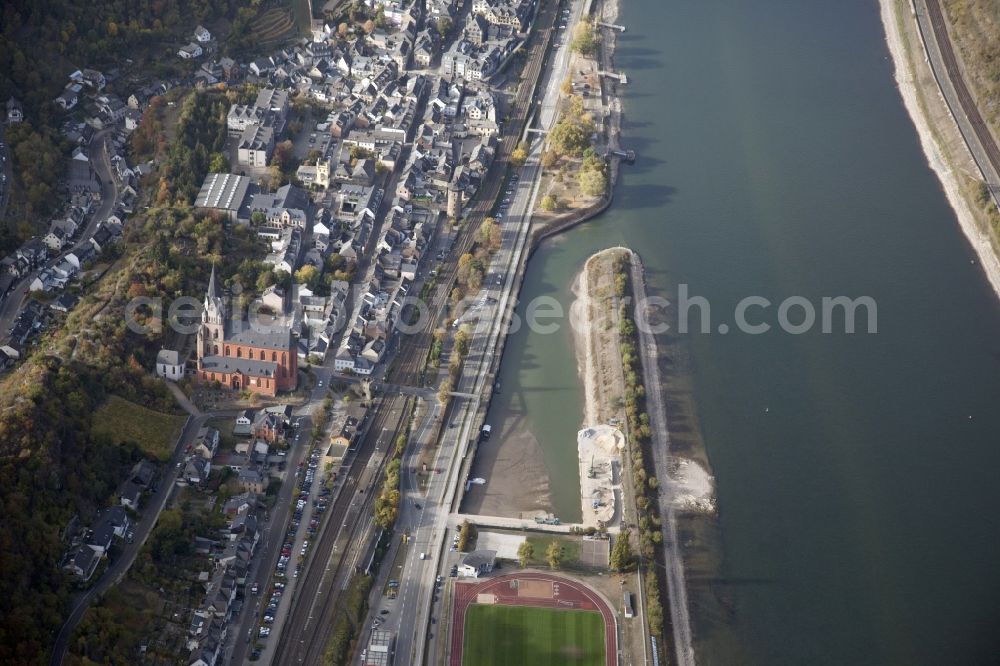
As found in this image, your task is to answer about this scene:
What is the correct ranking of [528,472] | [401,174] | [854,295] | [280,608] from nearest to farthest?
[280,608], [528,472], [854,295], [401,174]

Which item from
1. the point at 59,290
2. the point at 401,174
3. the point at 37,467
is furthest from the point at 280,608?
the point at 401,174

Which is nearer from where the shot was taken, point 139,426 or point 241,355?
point 139,426

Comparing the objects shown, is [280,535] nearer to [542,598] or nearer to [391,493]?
[391,493]

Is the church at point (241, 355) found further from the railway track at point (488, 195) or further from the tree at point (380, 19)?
the tree at point (380, 19)

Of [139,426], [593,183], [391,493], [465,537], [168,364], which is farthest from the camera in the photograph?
[593,183]

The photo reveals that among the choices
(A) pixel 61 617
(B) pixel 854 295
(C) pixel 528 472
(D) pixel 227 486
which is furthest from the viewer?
(B) pixel 854 295

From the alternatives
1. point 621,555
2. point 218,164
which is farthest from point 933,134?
point 621,555

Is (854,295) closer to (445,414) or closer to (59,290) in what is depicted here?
(445,414)

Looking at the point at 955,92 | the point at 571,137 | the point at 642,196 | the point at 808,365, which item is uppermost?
the point at 955,92
